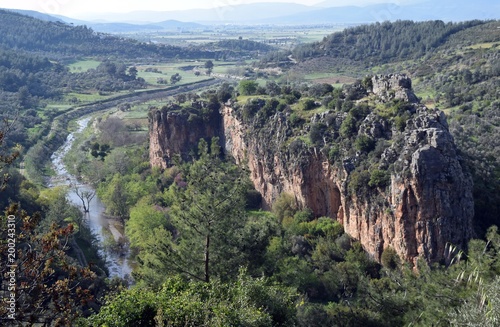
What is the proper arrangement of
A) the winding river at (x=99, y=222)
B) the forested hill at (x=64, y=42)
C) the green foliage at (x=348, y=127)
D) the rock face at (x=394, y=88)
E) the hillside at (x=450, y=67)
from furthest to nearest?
the forested hill at (x=64, y=42) → the winding river at (x=99, y=222) → the hillside at (x=450, y=67) → the green foliage at (x=348, y=127) → the rock face at (x=394, y=88)

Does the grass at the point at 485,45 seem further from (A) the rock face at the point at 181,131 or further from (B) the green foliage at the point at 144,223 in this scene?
(B) the green foliage at the point at 144,223

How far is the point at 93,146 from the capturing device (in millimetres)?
70938

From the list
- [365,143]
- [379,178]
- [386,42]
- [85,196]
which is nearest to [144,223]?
[85,196]

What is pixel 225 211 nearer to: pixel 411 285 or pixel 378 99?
pixel 411 285

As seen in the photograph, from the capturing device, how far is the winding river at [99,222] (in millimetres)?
42675

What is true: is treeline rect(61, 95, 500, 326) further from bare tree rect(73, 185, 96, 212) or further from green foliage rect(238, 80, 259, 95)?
green foliage rect(238, 80, 259, 95)

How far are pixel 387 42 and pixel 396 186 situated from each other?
96656 millimetres

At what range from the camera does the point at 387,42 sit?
121688 mm

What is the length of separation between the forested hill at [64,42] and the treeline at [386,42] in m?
61.8

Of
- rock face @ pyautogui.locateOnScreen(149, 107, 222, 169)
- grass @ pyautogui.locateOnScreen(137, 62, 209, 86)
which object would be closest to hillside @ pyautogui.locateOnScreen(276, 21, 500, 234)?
rock face @ pyautogui.locateOnScreen(149, 107, 222, 169)

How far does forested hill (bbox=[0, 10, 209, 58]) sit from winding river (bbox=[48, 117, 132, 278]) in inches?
3774

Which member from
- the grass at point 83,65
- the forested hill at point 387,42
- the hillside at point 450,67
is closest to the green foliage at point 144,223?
the hillside at point 450,67

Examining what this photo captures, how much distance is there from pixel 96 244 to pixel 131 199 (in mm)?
9484

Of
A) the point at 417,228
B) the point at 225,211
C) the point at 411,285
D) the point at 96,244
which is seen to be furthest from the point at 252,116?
the point at 411,285
